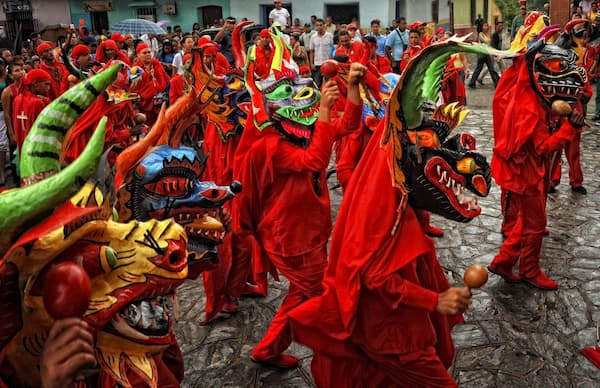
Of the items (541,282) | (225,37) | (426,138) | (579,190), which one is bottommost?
(541,282)

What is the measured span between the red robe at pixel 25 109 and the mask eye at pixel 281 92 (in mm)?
4638

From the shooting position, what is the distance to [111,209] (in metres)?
2.55

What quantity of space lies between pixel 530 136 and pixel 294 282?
2.67 m

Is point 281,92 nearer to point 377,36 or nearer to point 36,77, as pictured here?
point 36,77

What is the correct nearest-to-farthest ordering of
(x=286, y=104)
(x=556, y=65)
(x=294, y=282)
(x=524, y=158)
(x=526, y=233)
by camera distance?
1. (x=286, y=104)
2. (x=294, y=282)
3. (x=556, y=65)
4. (x=524, y=158)
5. (x=526, y=233)

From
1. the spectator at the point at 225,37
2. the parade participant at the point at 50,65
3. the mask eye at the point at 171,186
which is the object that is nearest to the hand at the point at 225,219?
the mask eye at the point at 171,186

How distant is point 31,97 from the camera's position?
8656 millimetres

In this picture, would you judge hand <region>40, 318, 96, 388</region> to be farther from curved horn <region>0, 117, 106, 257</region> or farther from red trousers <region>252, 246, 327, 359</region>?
red trousers <region>252, 246, 327, 359</region>

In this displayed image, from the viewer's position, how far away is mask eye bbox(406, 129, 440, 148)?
10.3 ft

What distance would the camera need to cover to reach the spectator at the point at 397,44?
59.3 feet

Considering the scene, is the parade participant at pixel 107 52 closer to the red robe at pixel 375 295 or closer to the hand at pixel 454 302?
the red robe at pixel 375 295

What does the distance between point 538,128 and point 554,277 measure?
1704 millimetres

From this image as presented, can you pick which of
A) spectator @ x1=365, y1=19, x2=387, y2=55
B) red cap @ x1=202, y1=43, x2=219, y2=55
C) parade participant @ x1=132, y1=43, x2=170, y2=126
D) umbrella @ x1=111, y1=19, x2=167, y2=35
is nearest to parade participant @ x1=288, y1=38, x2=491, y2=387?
red cap @ x1=202, y1=43, x2=219, y2=55

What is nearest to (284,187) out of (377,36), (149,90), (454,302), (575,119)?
(454,302)
